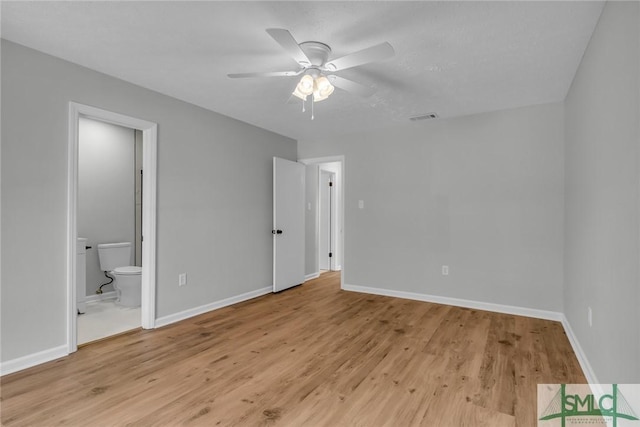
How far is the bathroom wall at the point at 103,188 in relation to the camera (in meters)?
4.29

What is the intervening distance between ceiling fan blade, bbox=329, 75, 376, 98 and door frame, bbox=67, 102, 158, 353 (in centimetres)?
200

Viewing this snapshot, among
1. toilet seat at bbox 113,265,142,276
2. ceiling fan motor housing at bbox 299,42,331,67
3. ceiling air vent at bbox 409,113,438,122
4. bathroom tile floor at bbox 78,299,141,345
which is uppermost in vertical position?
ceiling air vent at bbox 409,113,438,122

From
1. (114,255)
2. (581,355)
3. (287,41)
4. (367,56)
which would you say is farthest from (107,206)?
(581,355)

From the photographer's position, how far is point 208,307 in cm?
387

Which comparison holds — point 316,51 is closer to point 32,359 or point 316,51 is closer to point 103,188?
point 32,359

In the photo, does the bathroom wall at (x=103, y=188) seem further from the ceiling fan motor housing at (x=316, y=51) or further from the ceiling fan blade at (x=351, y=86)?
the ceiling fan blade at (x=351, y=86)

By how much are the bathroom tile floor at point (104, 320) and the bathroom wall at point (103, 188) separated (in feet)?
1.55

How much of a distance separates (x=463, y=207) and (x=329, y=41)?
276cm

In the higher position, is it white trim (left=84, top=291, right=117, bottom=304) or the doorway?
the doorway

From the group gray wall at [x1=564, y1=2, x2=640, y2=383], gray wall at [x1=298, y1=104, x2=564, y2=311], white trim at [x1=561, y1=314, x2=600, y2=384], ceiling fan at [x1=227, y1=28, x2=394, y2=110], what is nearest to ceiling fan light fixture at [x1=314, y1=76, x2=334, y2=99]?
ceiling fan at [x1=227, y1=28, x2=394, y2=110]

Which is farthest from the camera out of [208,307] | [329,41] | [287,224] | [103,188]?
[287,224]

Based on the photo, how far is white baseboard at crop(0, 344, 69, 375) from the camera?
7.65 feet

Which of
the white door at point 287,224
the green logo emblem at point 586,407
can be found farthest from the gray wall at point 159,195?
the green logo emblem at point 586,407

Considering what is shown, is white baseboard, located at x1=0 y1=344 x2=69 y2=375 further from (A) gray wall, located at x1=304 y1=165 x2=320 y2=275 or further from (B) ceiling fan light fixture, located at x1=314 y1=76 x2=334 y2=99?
(A) gray wall, located at x1=304 y1=165 x2=320 y2=275
